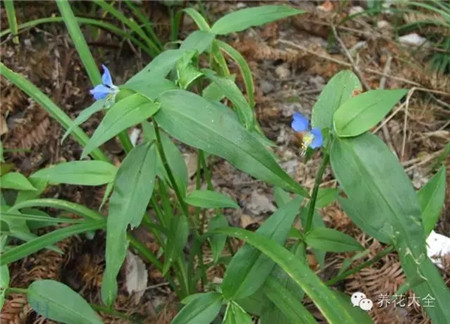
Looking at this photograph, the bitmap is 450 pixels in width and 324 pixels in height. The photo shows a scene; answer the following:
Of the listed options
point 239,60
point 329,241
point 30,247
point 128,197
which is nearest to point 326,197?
point 329,241

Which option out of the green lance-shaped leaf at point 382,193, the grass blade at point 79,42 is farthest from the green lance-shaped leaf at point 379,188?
the grass blade at point 79,42

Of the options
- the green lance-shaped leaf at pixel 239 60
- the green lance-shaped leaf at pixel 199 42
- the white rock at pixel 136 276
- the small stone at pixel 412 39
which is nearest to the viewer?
the green lance-shaped leaf at pixel 199 42

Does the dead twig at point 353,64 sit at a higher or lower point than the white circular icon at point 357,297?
higher

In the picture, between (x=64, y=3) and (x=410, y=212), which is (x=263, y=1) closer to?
(x=64, y=3)

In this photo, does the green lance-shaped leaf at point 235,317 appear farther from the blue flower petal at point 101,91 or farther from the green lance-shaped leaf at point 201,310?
the blue flower petal at point 101,91

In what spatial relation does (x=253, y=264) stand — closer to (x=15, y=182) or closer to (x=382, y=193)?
(x=382, y=193)

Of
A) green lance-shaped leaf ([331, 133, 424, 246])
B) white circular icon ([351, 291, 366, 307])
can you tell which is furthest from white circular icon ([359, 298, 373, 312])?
green lance-shaped leaf ([331, 133, 424, 246])
